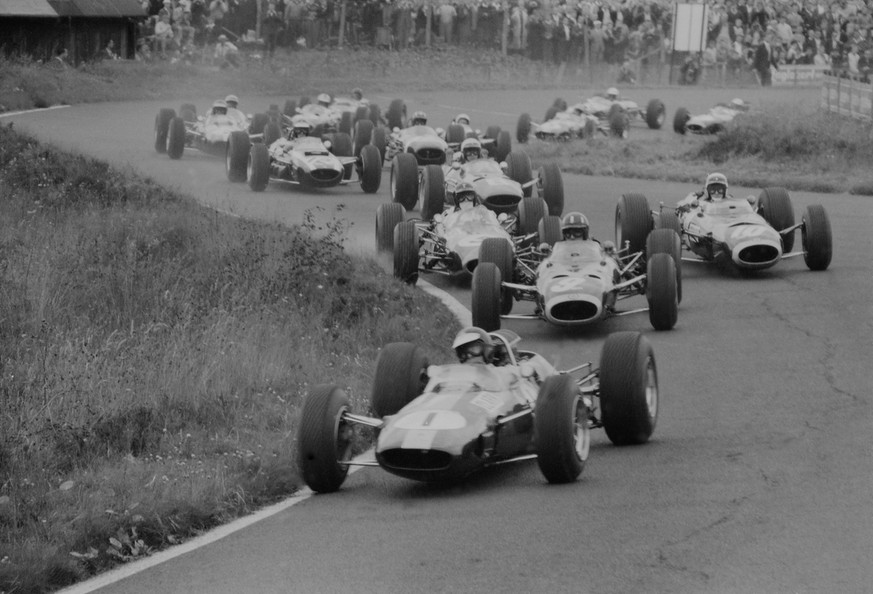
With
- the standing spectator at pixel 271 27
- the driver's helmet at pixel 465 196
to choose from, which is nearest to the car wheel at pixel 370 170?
the driver's helmet at pixel 465 196

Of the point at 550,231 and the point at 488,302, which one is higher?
the point at 550,231

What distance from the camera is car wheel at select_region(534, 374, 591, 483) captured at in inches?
411

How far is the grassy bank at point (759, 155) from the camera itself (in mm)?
30781

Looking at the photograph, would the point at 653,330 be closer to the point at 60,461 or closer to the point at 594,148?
the point at 60,461

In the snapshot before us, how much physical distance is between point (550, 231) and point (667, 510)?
9825 millimetres

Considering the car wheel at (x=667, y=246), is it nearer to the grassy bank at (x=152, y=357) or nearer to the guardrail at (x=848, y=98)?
the grassy bank at (x=152, y=357)

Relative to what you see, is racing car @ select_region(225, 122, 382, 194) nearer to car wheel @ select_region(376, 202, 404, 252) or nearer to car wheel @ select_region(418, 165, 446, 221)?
car wheel @ select_region(418, 165, 446, 221)

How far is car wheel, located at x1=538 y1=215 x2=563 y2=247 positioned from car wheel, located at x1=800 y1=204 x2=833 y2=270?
122 inches

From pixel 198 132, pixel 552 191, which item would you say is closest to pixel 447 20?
pixel 198 132

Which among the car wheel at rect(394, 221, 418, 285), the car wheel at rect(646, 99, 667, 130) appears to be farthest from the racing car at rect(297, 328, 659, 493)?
the car wheel at rect(646, 99, 667, 130)

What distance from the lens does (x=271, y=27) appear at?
50219 millimetres

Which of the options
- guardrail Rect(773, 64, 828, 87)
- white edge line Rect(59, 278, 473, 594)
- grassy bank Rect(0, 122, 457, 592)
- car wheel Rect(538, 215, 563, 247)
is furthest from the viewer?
guardrail Rect(773, 64, 828, 87)

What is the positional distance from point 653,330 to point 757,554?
814 cm

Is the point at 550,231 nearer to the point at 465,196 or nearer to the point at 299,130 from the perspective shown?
the point at 465,196
